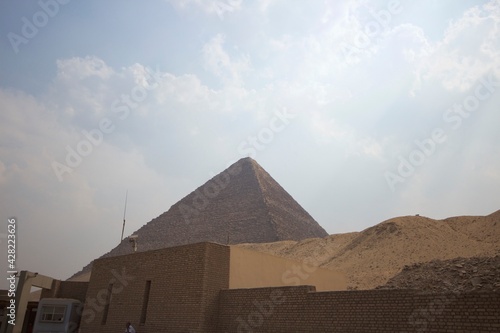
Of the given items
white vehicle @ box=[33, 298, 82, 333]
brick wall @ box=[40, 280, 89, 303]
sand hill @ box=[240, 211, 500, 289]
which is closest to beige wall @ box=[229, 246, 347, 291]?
white vehicle @ box=[33, 298, 82, 333]

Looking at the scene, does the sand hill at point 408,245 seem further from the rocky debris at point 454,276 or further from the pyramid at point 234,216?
the pyramid at point 234,216

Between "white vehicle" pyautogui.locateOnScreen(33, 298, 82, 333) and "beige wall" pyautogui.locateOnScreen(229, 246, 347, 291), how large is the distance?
737 centimetres

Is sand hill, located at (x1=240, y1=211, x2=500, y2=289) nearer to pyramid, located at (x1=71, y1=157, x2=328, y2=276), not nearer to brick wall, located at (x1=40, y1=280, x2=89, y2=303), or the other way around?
brick wall, located at (x1=40, y1=280, x2=89, y2=303)

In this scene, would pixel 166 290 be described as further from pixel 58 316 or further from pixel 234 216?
pixel 234 216

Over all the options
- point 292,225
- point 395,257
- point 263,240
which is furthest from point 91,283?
point 292,225

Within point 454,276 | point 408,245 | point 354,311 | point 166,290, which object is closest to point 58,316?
point 166,290

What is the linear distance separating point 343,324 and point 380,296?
104 cm

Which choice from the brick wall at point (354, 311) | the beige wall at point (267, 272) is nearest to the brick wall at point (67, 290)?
the beige wall at point (267, 272)

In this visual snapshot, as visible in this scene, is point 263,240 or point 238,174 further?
point 238,174

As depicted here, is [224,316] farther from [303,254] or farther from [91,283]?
[303,254]

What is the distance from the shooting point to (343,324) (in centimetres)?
827

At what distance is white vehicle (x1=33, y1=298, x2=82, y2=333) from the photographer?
47.8 ft

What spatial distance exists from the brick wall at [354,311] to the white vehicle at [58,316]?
24.0 ft

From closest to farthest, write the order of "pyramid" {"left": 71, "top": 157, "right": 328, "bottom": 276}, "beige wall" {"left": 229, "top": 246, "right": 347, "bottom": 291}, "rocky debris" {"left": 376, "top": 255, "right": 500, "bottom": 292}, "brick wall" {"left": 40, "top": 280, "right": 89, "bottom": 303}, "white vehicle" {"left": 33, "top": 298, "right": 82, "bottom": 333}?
"beige wall" {"left": 229, "top": 246, "right": 347, "bottom": 291} → "rocky debris" {"left": 376, "top": 255, "right": 500, "bottom": 292} → "white vehicle" {"left": 33, "top": 298, "right": 82, "bottom": 333} → "brick wall" {"left": 40, "top": 280, "right": 89, "bottom": 303} → "pyramid" {"left": 71, "top": 157, "right": 328, "bottom": 276}
